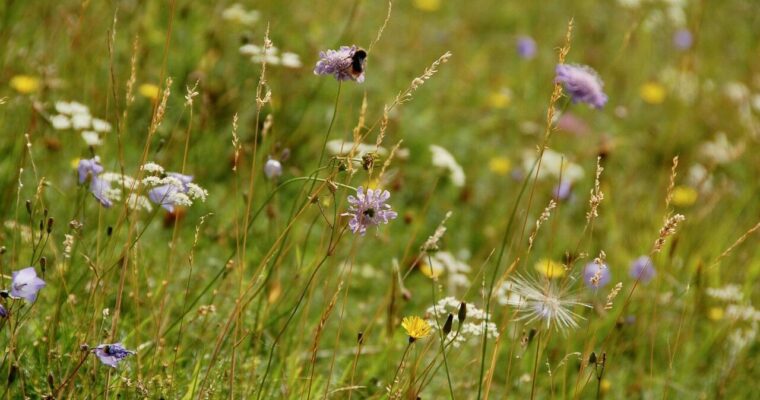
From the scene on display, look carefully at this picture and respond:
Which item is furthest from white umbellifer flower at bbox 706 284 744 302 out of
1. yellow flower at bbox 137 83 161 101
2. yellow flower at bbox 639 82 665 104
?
yellow flower at bbox 639 82 665 104

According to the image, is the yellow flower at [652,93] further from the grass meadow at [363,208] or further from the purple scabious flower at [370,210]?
the purple scabious flower at [370,210]

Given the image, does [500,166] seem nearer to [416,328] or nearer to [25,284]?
[416,328]

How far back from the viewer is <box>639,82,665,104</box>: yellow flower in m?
4.93

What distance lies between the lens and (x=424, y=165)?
367cm

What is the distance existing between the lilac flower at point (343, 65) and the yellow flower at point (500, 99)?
9.46 ft

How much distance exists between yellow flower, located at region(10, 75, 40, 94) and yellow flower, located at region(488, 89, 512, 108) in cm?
233

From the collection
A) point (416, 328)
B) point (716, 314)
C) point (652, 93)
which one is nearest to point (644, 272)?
point (716, 314)

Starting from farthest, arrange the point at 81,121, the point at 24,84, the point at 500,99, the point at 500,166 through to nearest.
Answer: the point at 500,99, the point at 500,166, the point at 24,84, the point at 81,121

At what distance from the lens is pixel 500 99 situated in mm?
4395

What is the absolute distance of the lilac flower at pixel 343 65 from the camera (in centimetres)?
155

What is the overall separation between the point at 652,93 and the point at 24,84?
347 cm

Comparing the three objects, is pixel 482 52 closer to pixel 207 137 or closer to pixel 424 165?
pixel 424 165

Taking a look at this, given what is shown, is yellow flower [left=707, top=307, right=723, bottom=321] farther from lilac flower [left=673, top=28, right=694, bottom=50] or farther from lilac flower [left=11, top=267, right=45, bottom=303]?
lilac flower [left=673, top=28, right=694, bottom=50]

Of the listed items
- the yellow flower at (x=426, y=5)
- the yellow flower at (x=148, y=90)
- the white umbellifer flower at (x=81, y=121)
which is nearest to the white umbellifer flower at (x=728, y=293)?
the white umbellifer flower at (x=81, y=121)
